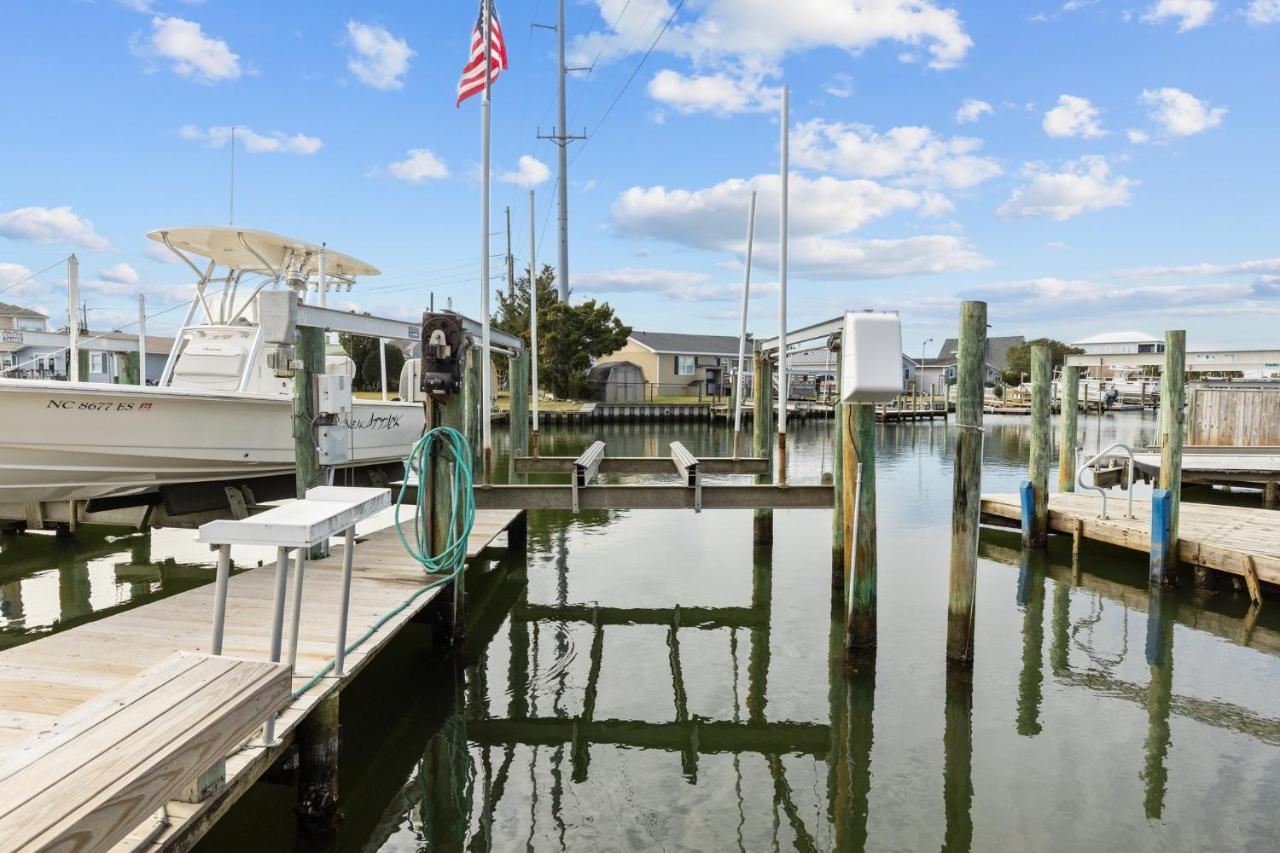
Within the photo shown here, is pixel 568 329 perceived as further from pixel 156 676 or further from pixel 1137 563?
pixel 156 676

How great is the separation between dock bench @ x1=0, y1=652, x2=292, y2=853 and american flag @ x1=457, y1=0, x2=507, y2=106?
9439 millimetres

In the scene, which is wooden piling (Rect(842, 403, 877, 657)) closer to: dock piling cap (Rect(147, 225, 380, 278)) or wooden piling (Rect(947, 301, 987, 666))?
wooden piling (Rect(947, 301, 987, 666))

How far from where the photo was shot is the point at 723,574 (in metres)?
12.0

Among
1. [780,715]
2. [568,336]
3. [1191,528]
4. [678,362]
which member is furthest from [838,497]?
[678,362]

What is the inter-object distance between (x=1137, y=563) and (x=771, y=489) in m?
7.37

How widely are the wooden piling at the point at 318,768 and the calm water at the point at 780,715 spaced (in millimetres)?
133

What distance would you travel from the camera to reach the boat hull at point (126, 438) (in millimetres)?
9562

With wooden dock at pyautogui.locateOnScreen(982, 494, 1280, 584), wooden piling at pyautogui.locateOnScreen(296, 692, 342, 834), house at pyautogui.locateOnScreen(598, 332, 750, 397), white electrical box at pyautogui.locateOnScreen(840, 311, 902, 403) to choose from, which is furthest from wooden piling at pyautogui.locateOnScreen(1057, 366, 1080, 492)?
house at pyautogui.locateOnScreen(598, 332, 750, 397)

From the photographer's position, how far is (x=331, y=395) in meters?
7.86

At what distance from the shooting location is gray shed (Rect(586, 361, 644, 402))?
2178 inches

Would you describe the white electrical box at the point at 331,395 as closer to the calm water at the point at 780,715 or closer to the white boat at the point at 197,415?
the white boat at the point at 197,415

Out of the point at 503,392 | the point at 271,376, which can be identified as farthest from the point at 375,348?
the point at 271,376

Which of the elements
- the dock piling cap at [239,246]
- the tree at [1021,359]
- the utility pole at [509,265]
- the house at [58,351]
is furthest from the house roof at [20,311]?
the tree at [1021,359]

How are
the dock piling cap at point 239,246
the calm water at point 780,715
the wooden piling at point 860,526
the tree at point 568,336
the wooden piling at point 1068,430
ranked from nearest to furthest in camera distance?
the calm water at point 780,715, the wooden piling at point 860,526, the dock piling cap at point 239,246, the wooden piling at point 1068,430, the tree at point 568,336
